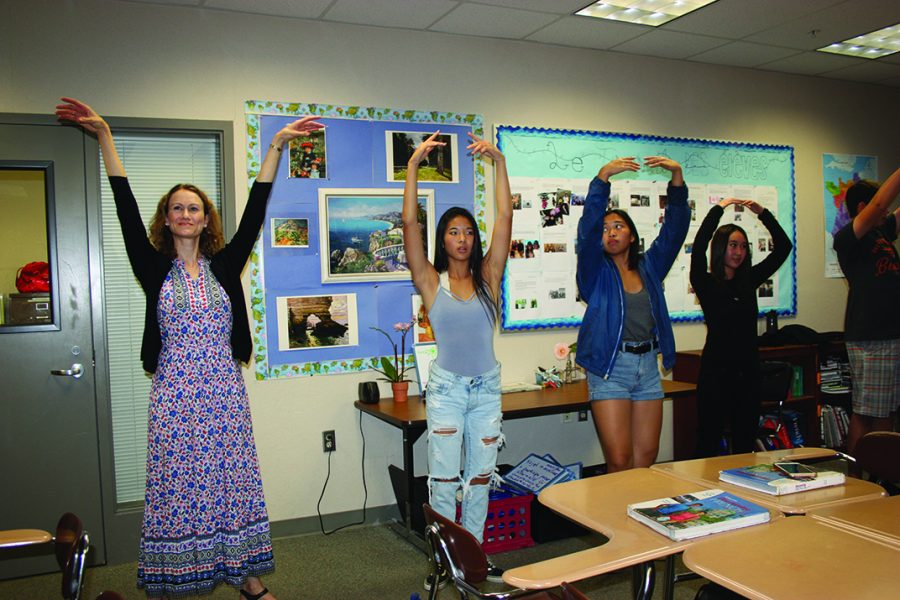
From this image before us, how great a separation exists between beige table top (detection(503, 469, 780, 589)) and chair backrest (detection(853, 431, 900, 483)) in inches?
31.0

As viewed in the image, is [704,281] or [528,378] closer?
[704,281]

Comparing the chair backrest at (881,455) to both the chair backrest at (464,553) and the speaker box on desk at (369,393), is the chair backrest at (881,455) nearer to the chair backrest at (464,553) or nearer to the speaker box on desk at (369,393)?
the chair backrest at (464,553)

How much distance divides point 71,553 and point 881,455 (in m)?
2.44

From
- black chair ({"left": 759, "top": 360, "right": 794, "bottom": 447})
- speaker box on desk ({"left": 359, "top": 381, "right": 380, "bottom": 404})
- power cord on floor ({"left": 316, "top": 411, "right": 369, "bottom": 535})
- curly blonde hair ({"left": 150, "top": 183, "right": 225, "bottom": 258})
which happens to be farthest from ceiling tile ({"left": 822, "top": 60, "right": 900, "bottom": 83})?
curly blonde hair ({"left": 150, "top": 183, "right": 225, "bottom": 258})

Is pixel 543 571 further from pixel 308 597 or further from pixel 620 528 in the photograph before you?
pixel 308 597

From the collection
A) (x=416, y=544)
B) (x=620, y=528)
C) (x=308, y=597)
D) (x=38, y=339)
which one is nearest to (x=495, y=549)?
(x=416, y=544)

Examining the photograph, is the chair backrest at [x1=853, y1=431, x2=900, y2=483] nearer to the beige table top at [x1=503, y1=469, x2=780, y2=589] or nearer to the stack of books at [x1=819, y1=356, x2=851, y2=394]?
the beige table top at [x1=503, y1=469, x2=780, y2=589]

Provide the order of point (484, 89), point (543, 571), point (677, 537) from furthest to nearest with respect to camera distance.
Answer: point (484, 89) → point (677, 537) → point (543, 571)

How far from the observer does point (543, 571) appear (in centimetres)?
150

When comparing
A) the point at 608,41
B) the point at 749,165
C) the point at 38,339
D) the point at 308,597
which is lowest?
the point at 308,597

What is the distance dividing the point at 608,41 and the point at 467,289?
242 centimetres

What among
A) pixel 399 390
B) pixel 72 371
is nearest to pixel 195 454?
pixel 72 371

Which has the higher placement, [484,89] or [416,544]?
[484,89]

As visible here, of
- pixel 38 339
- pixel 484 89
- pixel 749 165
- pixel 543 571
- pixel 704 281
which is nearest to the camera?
pixel 543 571
